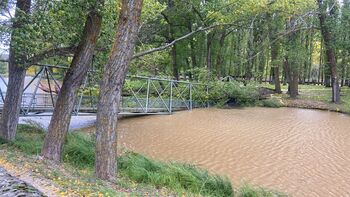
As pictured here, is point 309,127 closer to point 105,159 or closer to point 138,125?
point 138,125

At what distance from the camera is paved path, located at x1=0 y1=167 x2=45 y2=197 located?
3.62m

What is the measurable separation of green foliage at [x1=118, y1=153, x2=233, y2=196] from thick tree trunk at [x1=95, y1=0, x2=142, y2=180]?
105 cm

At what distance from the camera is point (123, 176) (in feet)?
21.9

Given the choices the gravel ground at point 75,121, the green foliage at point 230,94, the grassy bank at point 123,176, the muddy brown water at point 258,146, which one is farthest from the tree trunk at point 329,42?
the grassy bank at point 123,176

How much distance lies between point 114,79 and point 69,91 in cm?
227

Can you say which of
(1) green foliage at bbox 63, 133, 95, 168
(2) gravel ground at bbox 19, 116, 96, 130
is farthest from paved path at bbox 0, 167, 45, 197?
(2) gravel ground at bbox 19, 116, 96, 130

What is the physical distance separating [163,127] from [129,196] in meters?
9.54

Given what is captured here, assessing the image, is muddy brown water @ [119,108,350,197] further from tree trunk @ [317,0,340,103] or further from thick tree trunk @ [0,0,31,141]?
tree trunk @ [317,0,340,103]

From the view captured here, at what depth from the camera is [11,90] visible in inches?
336

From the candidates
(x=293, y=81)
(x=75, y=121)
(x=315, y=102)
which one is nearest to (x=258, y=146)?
(x=75, y=121)

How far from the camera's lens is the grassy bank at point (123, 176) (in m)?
4.93

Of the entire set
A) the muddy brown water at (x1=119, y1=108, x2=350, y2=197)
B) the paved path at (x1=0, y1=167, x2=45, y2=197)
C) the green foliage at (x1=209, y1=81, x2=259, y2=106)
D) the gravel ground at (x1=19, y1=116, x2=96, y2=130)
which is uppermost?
the green foliage at (x1=209, y1=81, x2=259, y2=106)

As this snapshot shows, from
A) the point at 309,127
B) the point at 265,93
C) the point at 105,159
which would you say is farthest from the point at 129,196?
the point at 265,93

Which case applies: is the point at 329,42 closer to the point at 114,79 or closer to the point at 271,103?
the point at 271,103
